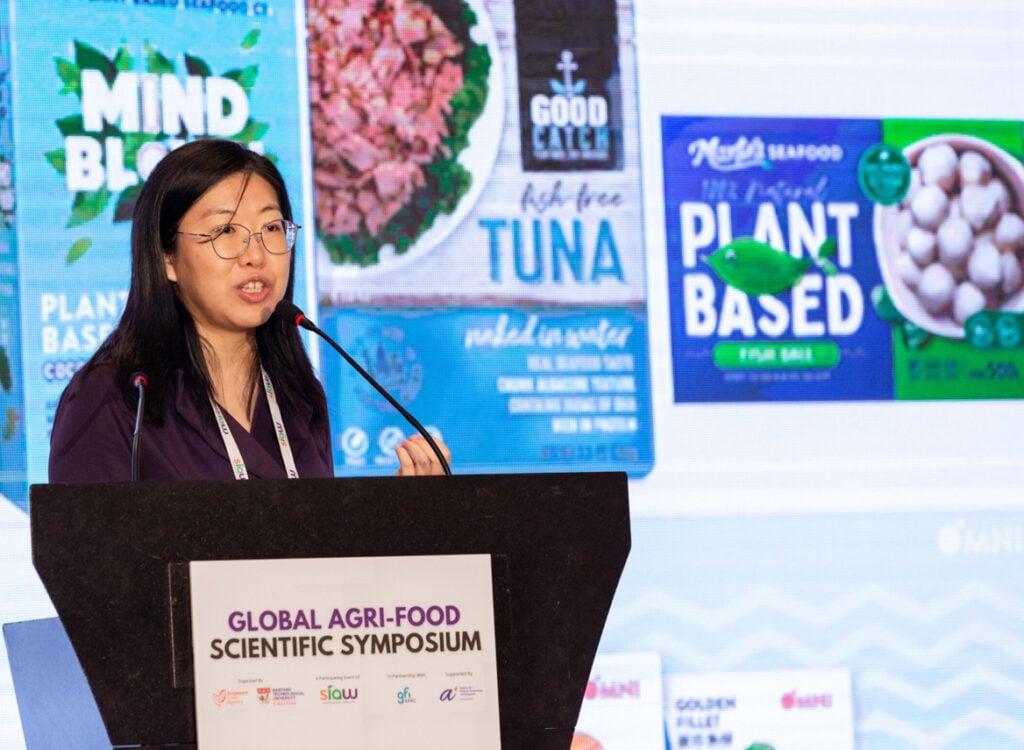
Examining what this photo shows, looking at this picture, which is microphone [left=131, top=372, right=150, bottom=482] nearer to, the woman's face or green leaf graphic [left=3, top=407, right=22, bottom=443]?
the woman's face

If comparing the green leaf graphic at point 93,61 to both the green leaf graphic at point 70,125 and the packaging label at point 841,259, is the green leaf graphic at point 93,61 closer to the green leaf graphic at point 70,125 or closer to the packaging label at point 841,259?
the green leaf graphic at point 70,125

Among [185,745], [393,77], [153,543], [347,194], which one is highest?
[393,77]

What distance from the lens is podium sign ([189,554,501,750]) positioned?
1104mm

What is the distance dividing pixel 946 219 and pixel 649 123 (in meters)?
0.82

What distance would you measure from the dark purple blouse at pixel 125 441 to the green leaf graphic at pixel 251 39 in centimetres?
158

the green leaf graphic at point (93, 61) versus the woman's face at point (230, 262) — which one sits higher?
the green leaf graphic at point (93, 61)

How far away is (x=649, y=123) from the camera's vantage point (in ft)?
10.6

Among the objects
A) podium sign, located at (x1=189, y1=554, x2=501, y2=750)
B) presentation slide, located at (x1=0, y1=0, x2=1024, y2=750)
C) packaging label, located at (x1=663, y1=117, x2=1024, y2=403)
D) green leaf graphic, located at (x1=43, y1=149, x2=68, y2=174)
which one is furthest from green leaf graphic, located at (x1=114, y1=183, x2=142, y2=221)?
podium sign, located at (x1=189, y1=554, x2=501, y2=750)

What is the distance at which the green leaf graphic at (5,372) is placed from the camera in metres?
2.79

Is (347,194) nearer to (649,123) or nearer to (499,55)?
(499,55)

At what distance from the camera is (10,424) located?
110 inches

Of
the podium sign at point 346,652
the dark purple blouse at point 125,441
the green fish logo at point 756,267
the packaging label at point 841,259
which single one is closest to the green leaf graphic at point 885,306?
the packaging label at point 841,259

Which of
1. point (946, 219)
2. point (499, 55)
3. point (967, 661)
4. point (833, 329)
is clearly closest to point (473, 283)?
point (499, 55)

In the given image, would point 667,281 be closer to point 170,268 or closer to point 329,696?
point 170,268
